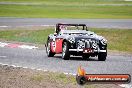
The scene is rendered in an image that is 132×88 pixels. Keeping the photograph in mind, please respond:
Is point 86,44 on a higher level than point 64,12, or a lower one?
higher

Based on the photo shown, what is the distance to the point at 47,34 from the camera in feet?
117

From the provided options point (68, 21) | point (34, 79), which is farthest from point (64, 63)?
point (68, 21)

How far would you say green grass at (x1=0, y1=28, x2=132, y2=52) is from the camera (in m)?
29.8

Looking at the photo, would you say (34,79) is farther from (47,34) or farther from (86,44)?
(47,34)

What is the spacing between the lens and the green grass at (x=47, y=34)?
29.8m

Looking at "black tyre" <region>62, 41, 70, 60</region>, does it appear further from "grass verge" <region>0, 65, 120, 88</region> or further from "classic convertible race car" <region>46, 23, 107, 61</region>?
"grass verge" <region>0, 65, 120, 88</region>

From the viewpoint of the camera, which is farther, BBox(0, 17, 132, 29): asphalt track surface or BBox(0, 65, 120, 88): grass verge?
BBox(0, 17, 132, 29): asphalt track surface

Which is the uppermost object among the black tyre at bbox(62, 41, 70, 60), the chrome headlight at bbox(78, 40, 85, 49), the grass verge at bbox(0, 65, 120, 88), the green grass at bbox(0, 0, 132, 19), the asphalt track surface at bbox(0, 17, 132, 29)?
the grass verge at bbox(0, 65, 120, 88)

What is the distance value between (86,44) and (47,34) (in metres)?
16.0

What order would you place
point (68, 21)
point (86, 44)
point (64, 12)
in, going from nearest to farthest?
point (86, 44)
point (68, 21)
point (64, 12)

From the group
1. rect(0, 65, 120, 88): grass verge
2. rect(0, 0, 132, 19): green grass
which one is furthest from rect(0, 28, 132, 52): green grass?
rect(0, 0, 132, 19): green grass

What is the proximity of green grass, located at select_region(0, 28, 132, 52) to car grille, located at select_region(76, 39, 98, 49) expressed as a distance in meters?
8.01

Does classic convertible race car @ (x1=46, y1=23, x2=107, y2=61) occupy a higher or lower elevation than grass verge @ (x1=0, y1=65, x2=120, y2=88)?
lower

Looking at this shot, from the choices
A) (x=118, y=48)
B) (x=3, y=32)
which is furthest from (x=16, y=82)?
(x=3, y=32)
